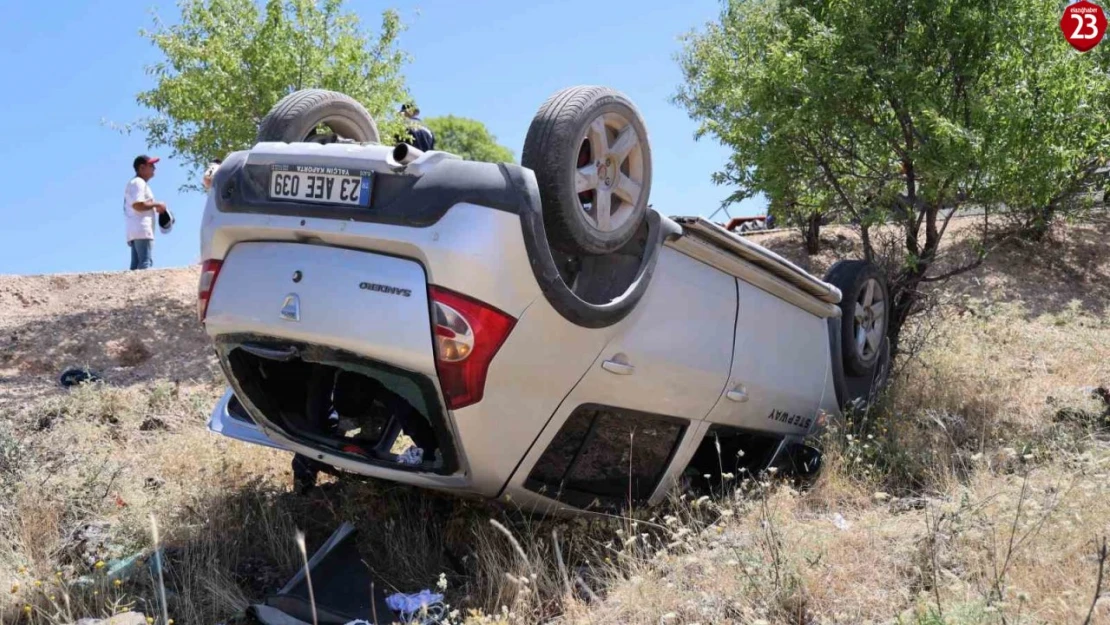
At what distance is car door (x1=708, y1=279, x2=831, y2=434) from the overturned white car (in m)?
0.03

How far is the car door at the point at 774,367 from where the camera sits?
5215mm

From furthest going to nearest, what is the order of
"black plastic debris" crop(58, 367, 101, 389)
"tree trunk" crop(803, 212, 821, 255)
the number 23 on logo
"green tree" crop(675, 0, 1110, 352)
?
"tree trunk" crop(803, 212, 821, 255) < "black plastic debris" crop(58, 367, 101, 389) < the number 23 on logo < "green tree" crop(675, 0, 1110, 352)

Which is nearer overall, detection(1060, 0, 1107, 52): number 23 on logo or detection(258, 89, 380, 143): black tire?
detection(258, 89, 380, 143): black tire

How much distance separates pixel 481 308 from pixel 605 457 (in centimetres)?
121

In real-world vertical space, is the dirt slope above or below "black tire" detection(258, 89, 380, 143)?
below

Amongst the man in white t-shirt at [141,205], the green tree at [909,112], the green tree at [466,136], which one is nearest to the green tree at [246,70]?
the man in white t-shirt at [141,205]

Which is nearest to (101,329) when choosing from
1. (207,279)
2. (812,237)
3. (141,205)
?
(141,205)

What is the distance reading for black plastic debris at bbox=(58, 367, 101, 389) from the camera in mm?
9625

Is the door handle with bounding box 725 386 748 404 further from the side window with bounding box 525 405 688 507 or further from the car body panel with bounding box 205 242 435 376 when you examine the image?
the car body panel with bounding box 205 242 435 376

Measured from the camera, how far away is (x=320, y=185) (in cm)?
416

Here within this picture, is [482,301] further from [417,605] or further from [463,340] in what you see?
[417,605]

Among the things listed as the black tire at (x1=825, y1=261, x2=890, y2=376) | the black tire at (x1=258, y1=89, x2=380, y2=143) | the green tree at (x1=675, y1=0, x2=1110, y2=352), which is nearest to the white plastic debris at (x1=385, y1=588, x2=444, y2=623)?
the black tire at (x1=258, y1=89, x2=380, y2=143)

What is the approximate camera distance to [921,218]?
8.96m

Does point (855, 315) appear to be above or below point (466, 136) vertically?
below
